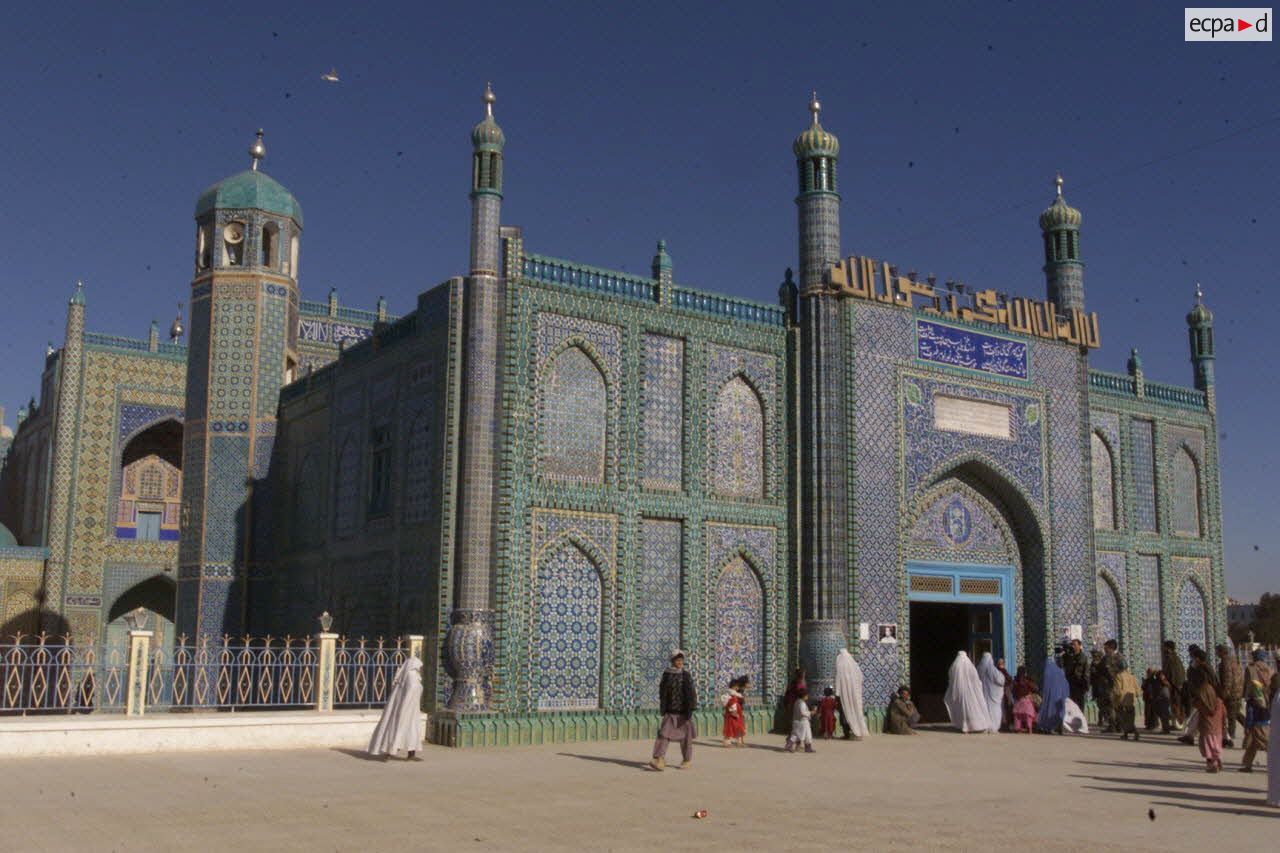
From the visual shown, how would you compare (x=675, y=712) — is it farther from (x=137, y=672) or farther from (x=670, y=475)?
(x=137, y=672)

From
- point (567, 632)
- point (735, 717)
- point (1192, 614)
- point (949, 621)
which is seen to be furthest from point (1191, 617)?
point (567, 632)

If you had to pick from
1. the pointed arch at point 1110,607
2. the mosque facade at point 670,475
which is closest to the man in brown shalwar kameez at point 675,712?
the mosque facade at point 670,475

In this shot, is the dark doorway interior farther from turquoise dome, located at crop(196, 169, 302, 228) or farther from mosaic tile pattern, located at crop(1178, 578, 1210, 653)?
turquoise dome, located at crop(196, 169, 302, 228)

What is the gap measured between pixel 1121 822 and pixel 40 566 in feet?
86.1

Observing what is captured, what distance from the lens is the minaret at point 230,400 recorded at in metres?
22.5

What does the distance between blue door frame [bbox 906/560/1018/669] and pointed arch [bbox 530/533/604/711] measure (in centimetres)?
580

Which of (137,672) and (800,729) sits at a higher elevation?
(137,672)

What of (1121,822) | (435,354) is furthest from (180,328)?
(1121,822)

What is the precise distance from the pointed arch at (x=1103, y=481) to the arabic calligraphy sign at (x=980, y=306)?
8.67ft

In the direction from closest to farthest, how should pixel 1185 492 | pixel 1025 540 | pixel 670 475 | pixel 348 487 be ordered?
1. pixel 670 475
2. pixel 348 487
3. pixel 1025 540
4. pixel 1185 492

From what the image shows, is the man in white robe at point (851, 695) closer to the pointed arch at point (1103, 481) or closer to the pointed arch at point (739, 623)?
the pointed arch at point (739, 623)

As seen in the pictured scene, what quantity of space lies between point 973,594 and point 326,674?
36.8ft

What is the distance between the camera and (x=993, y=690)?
20188 mm

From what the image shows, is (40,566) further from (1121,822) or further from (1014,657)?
(1121,822)
